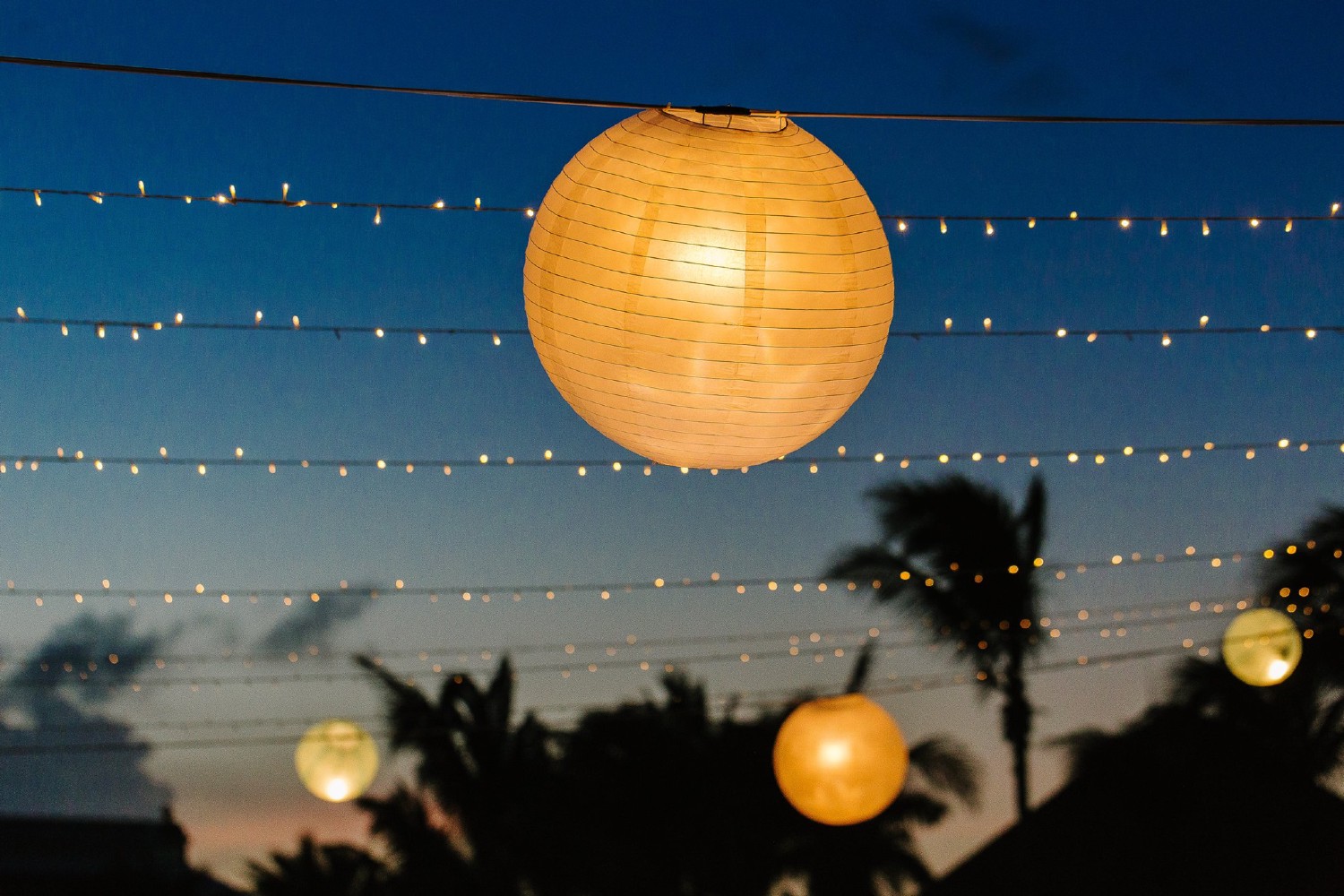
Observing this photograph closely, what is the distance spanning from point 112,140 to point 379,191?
3.97ft

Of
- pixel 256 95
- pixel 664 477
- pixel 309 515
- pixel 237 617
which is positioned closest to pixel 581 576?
pixel 664 477

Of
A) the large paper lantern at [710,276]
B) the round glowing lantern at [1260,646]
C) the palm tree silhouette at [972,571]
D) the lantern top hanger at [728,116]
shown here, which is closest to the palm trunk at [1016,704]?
the palm tree silhouette at [972,571]

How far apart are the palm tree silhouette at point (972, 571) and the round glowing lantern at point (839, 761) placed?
2.04m

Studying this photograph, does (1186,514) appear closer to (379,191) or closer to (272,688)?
(379,191)

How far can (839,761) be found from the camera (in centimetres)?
700

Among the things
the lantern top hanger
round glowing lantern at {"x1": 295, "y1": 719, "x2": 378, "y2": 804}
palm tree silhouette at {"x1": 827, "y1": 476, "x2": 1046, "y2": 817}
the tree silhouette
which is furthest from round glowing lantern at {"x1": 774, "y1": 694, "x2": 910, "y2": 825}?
the lantern top hanger

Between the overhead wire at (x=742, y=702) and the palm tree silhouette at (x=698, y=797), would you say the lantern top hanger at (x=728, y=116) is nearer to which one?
the overhead wire at (x=742, y=702)

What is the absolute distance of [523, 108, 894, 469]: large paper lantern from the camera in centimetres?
257

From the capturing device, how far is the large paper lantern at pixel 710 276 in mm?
2572

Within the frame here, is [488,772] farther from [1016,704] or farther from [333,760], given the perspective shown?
[1016,704]

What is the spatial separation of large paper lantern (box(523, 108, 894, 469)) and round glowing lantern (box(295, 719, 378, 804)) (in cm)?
669

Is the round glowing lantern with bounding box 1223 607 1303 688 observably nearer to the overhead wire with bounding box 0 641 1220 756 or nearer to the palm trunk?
the overhead wire with bounding box 0 641 1220 756

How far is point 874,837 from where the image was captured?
1041 centimetres

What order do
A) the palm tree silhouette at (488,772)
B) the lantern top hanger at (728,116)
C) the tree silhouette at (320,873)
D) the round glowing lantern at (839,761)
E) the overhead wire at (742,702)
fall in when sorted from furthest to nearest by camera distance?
the tree silhouette at (320,873) → the palm tree silhouette at (488,772) → the overhead wire at (742,702) → the round glowing lantern at (839,761) → the lantern top hanger at (728,116)
